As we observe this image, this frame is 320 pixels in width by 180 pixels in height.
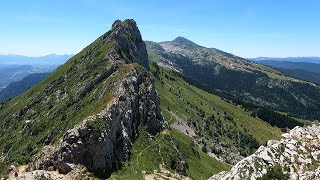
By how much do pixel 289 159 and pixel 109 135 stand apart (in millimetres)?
59940

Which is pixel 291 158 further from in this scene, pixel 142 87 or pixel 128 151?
pixel 142 87

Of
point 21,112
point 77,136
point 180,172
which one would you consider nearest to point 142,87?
point 180,172

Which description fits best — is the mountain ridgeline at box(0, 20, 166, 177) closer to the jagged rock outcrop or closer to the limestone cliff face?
the limestone cliff face

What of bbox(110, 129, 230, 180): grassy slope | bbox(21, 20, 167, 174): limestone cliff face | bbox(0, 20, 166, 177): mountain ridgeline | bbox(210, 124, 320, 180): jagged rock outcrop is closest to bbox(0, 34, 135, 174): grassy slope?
bbox(0, 20, 166, 177): mountain ridgeline

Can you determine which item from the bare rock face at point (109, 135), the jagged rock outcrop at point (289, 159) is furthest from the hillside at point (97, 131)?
the jagged rock outcrop at point (289, 159)

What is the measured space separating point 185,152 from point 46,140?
199 feet

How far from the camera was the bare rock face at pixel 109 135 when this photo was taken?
8538 centimetres

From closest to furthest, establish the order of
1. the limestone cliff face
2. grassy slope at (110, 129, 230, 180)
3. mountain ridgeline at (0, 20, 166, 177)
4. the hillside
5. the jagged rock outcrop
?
the jagged rock outcrop < the limestone cliff face < the hillside < mountain ridgeline at (0, 20, 166, 177) < grassy slope at (110, 129, 230, 180)

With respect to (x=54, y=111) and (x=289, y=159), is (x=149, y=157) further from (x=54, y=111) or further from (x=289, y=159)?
(x=289, y=159)

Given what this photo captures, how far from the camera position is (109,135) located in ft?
311

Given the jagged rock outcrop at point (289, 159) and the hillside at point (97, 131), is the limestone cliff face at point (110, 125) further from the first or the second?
the jagged rock outcrop at point (289, 159)

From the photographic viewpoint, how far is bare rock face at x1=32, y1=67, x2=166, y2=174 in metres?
85.4

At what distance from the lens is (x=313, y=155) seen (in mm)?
42125

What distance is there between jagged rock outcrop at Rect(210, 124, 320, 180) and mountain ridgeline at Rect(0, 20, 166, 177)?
2018 inches
